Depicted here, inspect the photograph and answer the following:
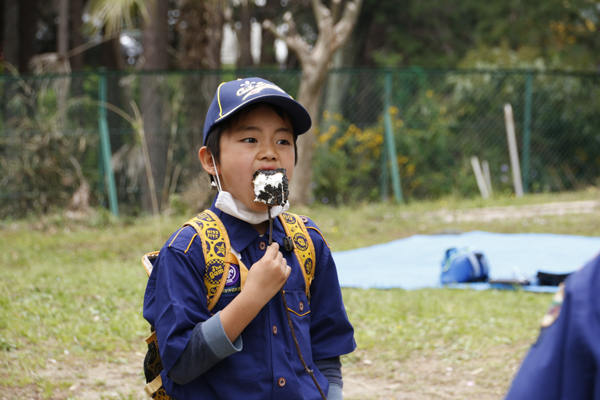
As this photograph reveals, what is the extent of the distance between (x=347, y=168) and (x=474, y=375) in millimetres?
7429

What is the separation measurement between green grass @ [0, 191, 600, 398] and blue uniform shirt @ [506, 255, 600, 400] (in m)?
2.98

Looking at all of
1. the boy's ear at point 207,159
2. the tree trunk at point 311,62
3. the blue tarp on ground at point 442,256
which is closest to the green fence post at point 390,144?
the tree trunk at point 311,62

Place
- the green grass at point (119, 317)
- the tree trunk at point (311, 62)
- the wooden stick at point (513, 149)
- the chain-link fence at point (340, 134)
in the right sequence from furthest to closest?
the wooden stick at point (513, 149), the tree trunk at point (311, 62), the chain-link fence at point (340, 134), the green grass at point (119, 317)

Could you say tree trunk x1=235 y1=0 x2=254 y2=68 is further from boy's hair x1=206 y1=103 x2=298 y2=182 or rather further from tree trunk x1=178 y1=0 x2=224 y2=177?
boy's hair x1=206 y1=103 x2=298 y2=182

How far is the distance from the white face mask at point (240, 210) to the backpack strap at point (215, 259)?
2.5 inches

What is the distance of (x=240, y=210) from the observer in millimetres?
1814

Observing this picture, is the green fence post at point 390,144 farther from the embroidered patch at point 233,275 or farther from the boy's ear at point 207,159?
the embroidered patch at point 233,275

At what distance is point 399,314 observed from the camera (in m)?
4.71

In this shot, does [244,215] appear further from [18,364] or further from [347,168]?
[347,168]

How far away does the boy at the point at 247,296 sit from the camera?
1618 mm

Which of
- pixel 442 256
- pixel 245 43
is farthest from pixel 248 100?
pixel 245 43

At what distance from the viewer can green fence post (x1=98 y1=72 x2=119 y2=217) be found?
9859mm

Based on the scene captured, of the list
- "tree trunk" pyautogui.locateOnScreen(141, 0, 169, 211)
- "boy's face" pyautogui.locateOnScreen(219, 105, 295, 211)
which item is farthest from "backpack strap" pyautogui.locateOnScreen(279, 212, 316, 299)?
"tree trunk" pyautogui.locateOnScreen(141, 0, 169, 211)

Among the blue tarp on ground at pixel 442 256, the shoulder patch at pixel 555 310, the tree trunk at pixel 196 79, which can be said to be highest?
the tree trunk at pixel 196 79
